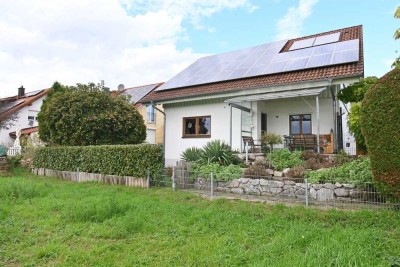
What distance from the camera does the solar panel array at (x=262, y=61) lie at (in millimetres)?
12219

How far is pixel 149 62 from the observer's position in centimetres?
2364

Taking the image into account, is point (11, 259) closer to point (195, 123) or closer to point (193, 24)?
point (195, 123)

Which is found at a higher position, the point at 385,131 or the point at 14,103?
the point at 14,103

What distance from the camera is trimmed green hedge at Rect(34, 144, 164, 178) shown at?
32.4 ft

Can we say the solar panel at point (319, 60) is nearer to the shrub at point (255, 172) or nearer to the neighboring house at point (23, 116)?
the shrub at point (255, 172)

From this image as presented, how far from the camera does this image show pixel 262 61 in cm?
1491

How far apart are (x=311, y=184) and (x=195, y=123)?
8795 mm

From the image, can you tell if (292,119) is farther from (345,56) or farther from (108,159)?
(108,159)

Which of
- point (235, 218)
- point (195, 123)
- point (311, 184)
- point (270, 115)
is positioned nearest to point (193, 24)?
point (195, 123)

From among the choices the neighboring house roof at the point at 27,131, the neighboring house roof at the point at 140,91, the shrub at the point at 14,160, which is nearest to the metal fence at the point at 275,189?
the shrub at the point at 14,160

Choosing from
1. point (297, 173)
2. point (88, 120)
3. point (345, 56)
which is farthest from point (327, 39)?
point (88, 120)

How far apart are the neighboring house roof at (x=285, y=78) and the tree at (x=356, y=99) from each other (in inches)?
19.2

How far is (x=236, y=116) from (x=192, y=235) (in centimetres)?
964

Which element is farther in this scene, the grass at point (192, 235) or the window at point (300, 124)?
the window at point (300, 124)
